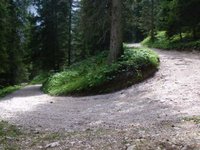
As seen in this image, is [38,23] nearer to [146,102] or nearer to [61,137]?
[146,102]

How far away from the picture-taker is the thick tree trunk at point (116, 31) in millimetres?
17797

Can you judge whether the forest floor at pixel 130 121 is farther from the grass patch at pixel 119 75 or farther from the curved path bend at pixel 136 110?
the grass patch at pixel 119 75

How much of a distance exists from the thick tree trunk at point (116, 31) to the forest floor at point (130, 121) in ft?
12.5

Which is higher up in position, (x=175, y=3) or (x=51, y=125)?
(x=175, y=3)

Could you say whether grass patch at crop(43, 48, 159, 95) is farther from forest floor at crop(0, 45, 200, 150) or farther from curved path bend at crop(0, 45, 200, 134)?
forest floor at crop(0, 45, 200, 150)

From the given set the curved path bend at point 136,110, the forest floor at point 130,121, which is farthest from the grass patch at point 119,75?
the forest floor at point 130,121

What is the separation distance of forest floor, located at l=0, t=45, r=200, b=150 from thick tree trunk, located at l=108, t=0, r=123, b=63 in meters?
3.80

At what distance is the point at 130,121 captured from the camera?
28.3 feet

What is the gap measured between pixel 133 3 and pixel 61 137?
49.6 ft

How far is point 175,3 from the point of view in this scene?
25.0 metres

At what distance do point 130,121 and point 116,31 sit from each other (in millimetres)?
9832

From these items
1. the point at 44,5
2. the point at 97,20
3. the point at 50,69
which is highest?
the point at 44,5

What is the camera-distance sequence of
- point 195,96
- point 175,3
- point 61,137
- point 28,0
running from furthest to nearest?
1. point 28,0
2. point 175,3
3. point 195,96
4. point 61,137

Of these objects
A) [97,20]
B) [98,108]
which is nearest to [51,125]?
[98,108]
